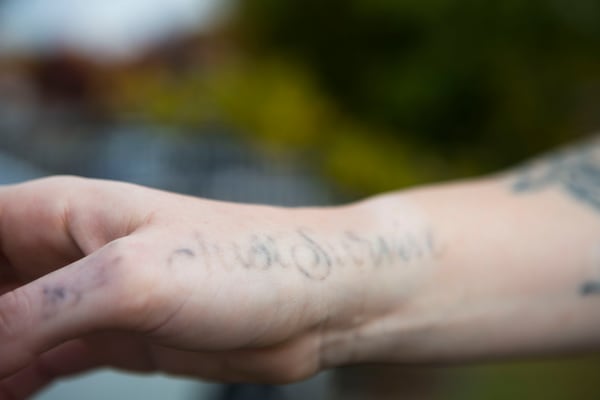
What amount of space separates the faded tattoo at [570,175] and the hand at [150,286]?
706 mm

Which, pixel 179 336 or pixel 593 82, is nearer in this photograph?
pixel 179 336

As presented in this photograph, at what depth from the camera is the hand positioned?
85cm

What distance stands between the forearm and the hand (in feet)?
0.65

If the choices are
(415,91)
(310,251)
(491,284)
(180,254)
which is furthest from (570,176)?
(415,91)

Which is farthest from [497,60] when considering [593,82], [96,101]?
[96,101]

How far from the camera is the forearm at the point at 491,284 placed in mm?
1292

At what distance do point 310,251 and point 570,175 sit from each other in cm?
82

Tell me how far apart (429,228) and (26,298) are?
80cm

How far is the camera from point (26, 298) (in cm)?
84

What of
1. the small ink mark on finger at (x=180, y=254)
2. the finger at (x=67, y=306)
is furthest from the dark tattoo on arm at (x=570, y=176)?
the finger at (x=67, y=306)

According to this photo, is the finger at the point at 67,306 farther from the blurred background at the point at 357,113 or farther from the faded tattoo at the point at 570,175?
the blurred background at the point at 357,113

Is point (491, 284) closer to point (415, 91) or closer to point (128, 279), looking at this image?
point (128, 279)

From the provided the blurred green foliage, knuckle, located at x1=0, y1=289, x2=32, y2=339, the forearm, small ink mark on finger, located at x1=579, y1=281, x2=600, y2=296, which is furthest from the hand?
the blurred green foliage

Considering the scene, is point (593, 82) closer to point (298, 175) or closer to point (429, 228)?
point (298, 175)
